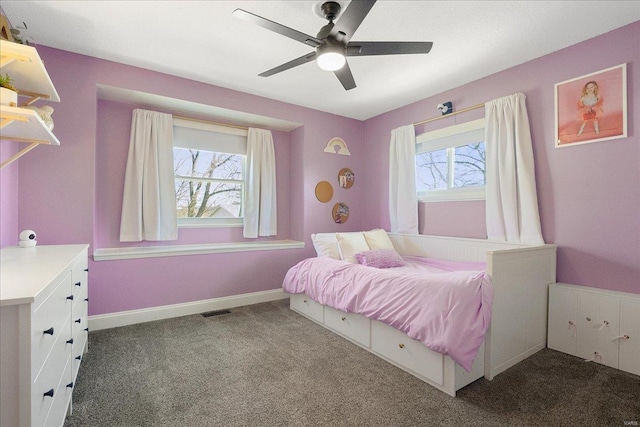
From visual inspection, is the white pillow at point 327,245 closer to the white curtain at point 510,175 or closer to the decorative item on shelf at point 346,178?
the decorative item on shelf at point 346,178

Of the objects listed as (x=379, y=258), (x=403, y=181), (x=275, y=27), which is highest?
(x=275, y=27)

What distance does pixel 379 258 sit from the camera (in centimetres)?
311

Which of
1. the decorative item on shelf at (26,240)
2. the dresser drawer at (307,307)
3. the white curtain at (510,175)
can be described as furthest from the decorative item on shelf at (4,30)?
the white curtain at (510,175)

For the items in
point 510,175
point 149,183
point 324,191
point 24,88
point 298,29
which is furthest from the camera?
point 324,191

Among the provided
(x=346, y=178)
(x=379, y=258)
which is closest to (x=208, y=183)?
(x=346, y=178)

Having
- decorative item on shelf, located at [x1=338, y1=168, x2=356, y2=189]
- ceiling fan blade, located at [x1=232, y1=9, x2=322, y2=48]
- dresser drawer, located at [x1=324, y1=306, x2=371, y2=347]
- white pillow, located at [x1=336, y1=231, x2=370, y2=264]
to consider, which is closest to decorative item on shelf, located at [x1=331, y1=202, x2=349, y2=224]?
decorative item on shelf, located at [x1=338, y1=168, x2=356, y2=189]

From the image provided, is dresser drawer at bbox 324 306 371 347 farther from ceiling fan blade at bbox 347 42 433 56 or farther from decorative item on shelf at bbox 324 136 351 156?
decorative item on shelf at bbox 324 136 351 156

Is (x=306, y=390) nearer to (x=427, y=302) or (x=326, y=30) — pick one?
(x=427, y=302)

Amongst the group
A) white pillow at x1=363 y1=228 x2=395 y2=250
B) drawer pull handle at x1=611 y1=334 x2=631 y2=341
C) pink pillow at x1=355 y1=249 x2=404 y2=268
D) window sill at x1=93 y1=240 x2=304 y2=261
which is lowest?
drawer pull handle at x1=611 y1=334 x2=631 y2=341

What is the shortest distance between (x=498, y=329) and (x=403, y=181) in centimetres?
214

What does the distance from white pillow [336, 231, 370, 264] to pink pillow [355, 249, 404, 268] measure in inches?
2.7

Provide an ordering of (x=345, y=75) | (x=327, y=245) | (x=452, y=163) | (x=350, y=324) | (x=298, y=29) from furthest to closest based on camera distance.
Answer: (x=452, y=163) < (x=327, y=245) < (x=350, y=324) < (x=298, y=29) < (x=345, y=75)

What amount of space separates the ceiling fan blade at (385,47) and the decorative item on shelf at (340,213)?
2560 millimetres

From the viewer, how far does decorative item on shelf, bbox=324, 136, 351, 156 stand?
422 centimetres
